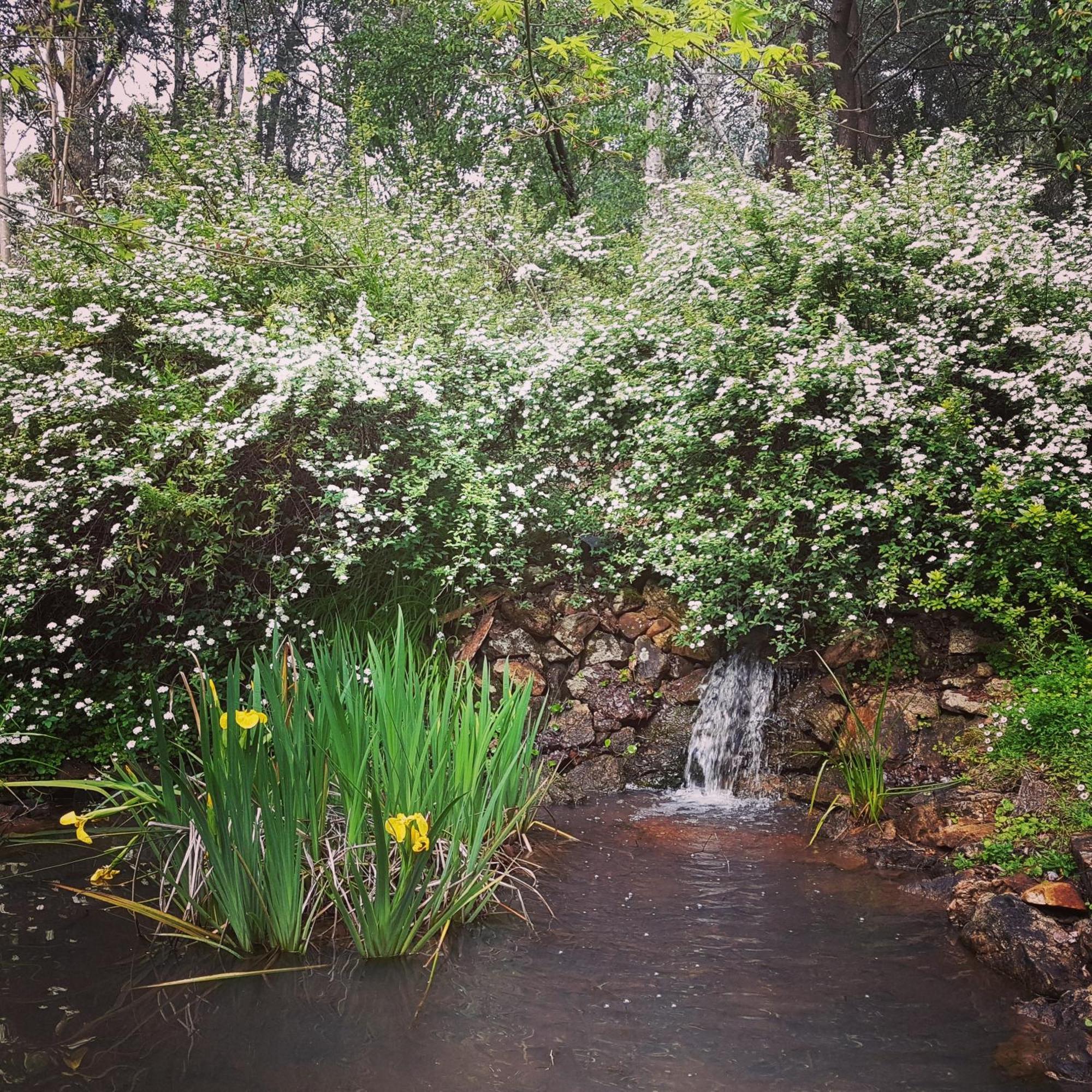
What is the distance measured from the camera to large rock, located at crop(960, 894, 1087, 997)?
2816 millimetres

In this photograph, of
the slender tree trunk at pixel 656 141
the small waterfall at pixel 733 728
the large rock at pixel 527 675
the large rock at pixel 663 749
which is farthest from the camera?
the slender tree trunk at pixel 656 141

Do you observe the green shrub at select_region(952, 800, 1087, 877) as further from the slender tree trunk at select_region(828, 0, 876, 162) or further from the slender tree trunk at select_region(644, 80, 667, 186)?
the slender tree trunk at select_region(644, 80, 667, 186)

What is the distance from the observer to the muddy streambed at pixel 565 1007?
2318 mm

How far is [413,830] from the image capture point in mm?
2678

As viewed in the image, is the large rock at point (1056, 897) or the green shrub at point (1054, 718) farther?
the green shrub at point (1054, 718)

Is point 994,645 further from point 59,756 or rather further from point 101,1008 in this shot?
point 59,756

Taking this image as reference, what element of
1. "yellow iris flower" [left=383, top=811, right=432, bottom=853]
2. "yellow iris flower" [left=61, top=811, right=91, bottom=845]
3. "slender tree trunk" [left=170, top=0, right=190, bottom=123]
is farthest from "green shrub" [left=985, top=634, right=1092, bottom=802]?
"slender tree trunk" [left=170, top=0, right=190, bottom=123]

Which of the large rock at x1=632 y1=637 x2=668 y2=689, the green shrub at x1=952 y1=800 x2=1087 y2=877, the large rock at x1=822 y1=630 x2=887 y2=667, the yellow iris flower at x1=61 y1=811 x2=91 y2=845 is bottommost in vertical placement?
the green shrub at x1=952 y1=800 x2=1087 y2=877

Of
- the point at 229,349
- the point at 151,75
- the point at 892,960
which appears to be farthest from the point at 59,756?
the point at 151,75

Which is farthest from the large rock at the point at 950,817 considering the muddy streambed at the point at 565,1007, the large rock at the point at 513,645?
the large rock at the point at 513,645

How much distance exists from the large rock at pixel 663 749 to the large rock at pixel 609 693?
11cm

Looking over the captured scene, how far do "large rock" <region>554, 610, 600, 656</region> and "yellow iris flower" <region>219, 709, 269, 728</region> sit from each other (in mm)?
3558

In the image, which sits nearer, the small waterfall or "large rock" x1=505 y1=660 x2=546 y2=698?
the small waterfall

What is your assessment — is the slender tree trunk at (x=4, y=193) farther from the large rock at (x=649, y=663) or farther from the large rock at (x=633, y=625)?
the large rock at (x=649, y=663)
